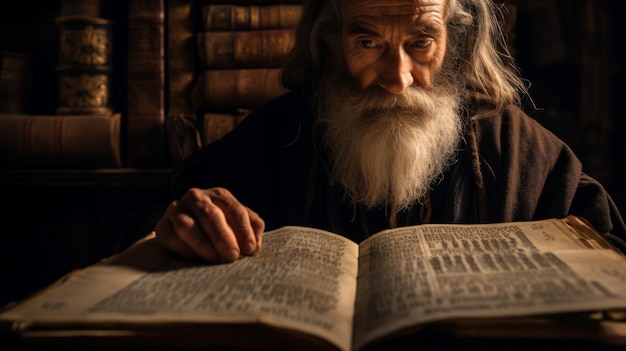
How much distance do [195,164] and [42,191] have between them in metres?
1.33

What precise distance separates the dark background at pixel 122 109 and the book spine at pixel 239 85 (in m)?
0.39

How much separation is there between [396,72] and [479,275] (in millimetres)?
778

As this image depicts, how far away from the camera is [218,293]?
700 millimetres

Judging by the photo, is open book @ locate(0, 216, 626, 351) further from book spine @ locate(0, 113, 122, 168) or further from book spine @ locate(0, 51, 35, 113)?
book spine @ locate(0, 51, 35, 113)

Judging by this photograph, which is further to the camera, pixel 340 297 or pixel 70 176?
pixel 70 176

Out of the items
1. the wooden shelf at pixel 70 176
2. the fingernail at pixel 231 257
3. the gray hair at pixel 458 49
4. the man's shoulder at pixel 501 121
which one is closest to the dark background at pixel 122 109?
the wooden shelf at pixel 70 176

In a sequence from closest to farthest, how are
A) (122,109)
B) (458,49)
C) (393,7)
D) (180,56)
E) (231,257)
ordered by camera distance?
(231,257)
(393,7)
(458,49)
(180,56)
(122,109)

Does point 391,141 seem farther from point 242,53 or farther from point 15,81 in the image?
point 15,81

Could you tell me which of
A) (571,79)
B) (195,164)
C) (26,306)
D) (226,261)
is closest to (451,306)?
(226,261)

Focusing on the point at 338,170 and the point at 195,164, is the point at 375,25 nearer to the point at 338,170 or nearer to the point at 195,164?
the point at 338,170

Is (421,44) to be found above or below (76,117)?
above

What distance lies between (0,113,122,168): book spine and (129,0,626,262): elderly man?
682 millimetres

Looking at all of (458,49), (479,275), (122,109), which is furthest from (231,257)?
(122,109)

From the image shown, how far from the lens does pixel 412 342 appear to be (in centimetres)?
62
